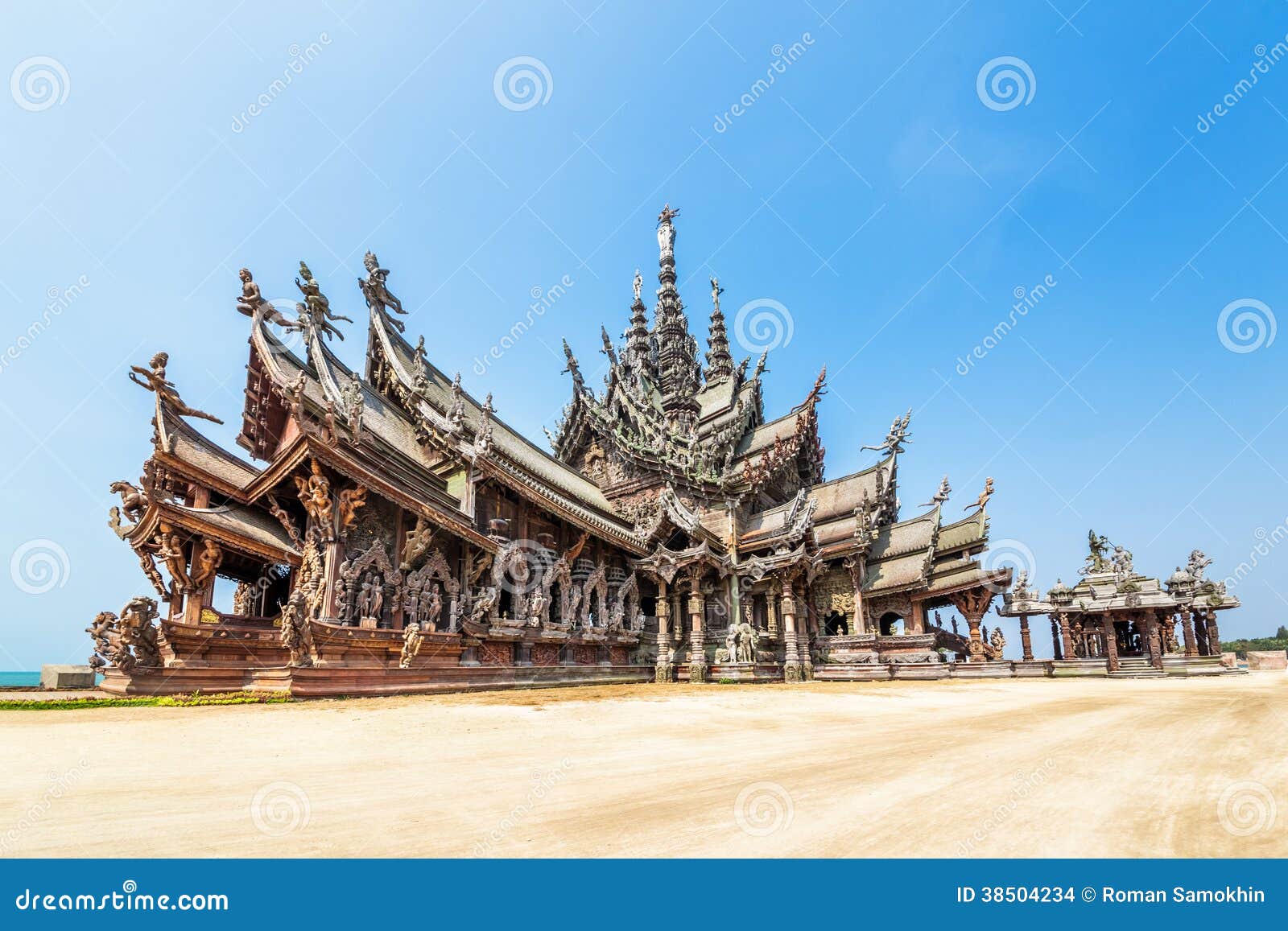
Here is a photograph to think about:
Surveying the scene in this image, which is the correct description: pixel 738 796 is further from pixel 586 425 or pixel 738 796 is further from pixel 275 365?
pixel 586 425

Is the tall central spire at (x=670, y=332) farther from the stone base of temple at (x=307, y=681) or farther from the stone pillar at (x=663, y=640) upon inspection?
the stone base of temple at (x=307, y=681)

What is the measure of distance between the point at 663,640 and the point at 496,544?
23.3ft

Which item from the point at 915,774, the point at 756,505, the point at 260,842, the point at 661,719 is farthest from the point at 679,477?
the point at 260,842

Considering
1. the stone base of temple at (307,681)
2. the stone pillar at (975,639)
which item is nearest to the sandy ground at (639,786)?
the stone base of temple at (307,681)

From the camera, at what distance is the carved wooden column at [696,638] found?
1734cm

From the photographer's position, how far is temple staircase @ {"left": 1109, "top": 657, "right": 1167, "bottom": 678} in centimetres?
1809

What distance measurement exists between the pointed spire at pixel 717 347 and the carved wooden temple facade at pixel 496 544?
25.5ft

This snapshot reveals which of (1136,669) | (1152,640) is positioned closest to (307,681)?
(1136,669)

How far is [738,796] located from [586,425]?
2224cm

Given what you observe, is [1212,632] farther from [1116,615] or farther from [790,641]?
[790,641]

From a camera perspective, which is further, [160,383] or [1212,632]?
[1212,632]

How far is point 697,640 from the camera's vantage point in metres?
17.9

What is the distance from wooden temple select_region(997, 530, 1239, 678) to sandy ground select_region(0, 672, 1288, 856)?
14.6 meters

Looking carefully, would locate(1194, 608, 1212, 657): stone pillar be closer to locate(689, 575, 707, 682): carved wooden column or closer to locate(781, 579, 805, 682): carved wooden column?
locate(781, 579, 805, 682): carved wooden column
